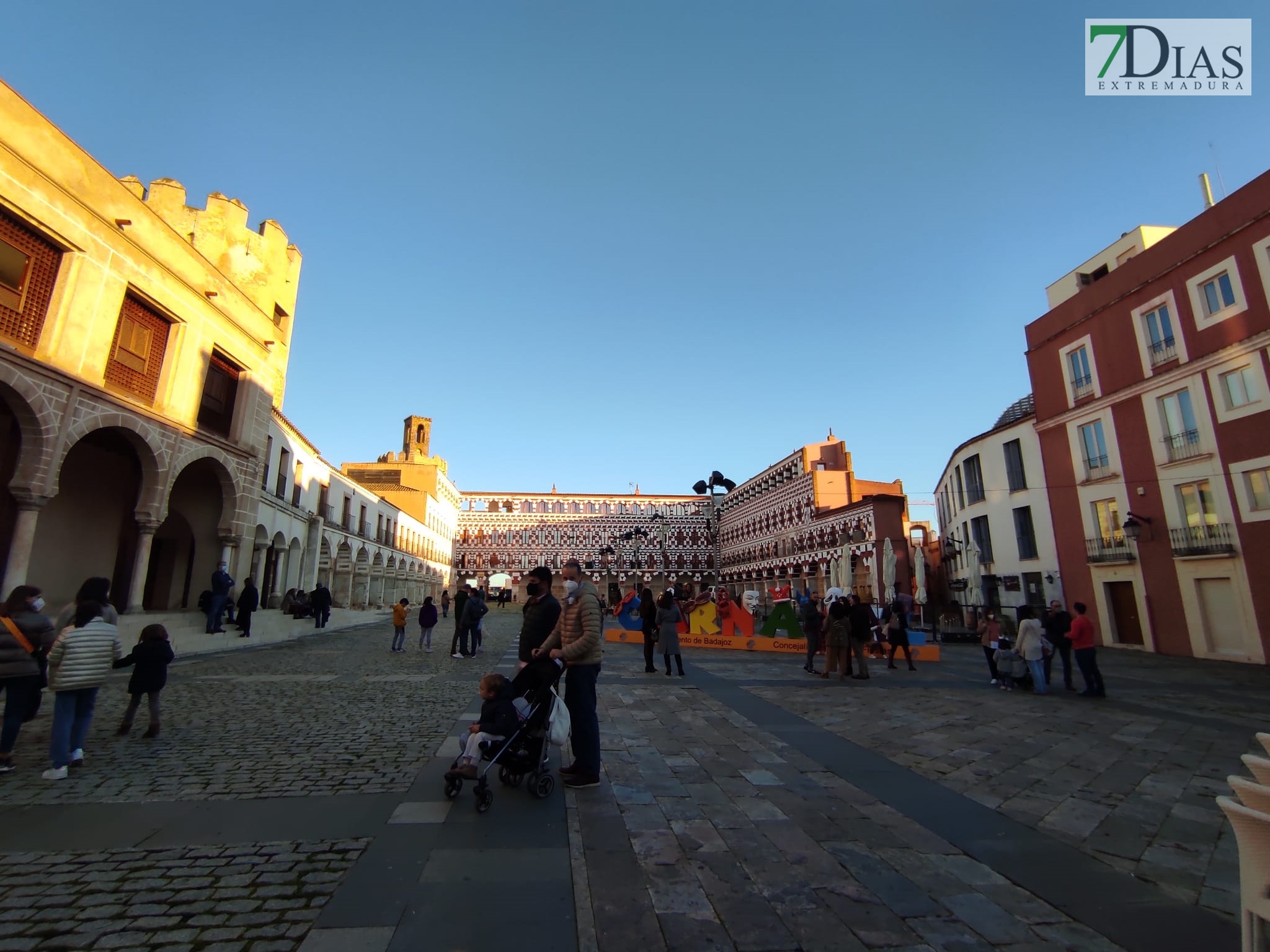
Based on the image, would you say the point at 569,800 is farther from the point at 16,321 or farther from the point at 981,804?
the point at 16,321

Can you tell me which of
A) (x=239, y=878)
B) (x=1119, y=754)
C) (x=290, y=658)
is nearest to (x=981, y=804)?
(x=1119, y=754)

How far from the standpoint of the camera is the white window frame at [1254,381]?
49.4 ft

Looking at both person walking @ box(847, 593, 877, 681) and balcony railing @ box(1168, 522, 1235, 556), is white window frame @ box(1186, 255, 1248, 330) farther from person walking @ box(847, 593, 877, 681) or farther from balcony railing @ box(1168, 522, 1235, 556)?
person walking @ box(847, 593, 877, 681)

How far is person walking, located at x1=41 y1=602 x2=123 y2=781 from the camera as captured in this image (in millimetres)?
5141

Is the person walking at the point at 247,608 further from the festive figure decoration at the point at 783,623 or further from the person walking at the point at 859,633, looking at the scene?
the person walking at the point at 859,633

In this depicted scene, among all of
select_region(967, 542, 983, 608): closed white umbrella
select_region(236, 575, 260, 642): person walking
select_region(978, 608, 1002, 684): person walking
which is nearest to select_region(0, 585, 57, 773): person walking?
select_region(236, 575, 260, 642): person walking

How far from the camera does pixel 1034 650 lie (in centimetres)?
1062

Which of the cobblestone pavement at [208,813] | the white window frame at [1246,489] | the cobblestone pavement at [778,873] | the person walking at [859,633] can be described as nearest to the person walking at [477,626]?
the cobblestone pavement at [208,813]

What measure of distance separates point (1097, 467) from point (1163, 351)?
4128 mm

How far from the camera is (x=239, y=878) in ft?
11.1

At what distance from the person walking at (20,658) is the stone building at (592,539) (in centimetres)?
5746

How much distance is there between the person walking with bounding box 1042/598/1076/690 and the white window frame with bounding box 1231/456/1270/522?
8.26 m

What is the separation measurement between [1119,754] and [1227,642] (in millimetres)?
14577

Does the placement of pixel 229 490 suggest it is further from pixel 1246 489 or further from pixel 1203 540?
pixel 1246 489
